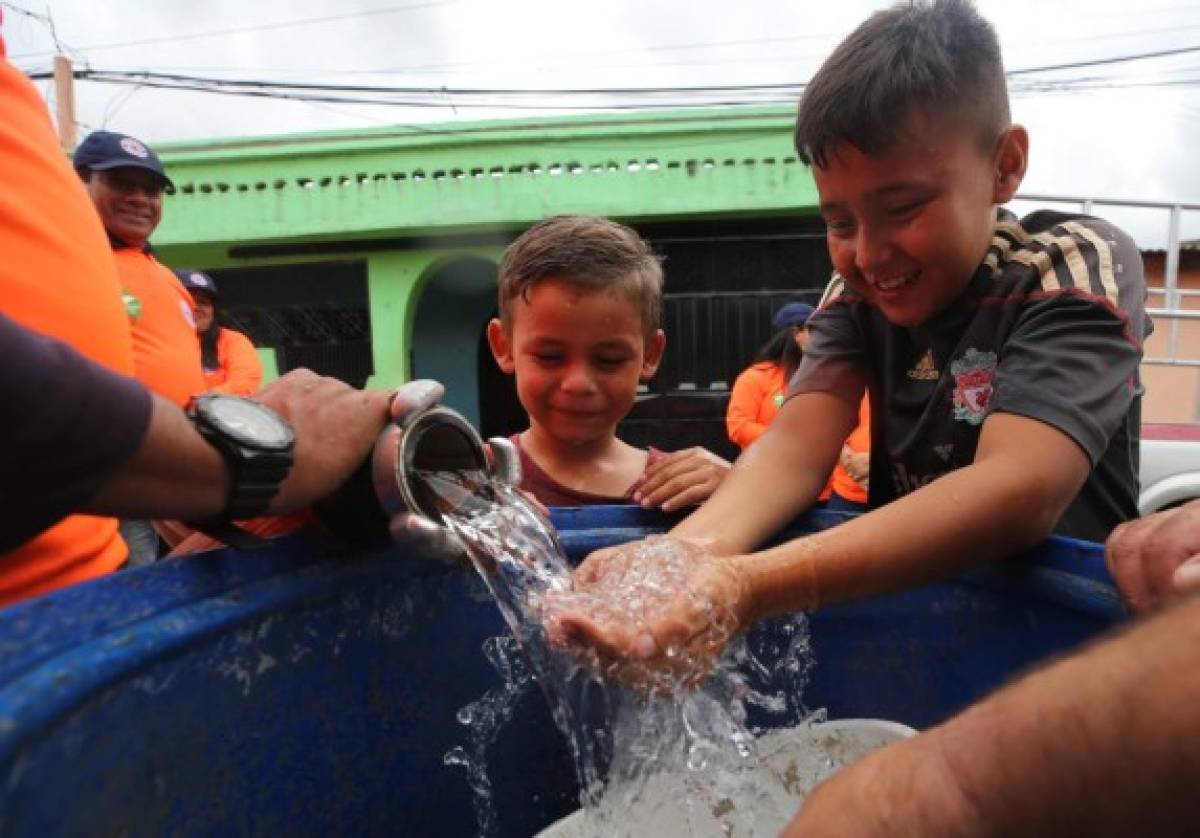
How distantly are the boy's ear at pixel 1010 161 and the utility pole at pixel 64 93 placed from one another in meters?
9.34

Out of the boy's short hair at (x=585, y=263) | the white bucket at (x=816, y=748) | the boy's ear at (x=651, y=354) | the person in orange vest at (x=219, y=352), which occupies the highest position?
the boy's short hair at (x=585, y=263)

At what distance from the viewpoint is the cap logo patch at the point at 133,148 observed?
2.70 metres

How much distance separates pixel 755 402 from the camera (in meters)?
3.29

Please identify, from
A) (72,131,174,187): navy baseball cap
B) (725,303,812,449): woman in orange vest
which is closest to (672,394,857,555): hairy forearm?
(725,303,812,449): woman in orange vest

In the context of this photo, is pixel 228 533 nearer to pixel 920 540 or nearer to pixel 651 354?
pixel 920 540

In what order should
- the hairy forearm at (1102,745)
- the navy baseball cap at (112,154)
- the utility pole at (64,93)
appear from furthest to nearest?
1. the utility pole at (64,93)
2. the navy baseball cap at (112,154)
3. the hairy forearm at (1102,745)

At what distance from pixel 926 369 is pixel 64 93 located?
9.66m

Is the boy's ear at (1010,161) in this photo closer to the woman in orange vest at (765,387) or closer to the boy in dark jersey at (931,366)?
the boy in dark jersey at (931,366)

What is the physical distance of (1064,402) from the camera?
2.81 feet

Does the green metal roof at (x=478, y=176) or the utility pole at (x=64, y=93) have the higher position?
the utility pole at (x=64, y=93)

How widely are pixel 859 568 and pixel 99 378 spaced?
2.27 feet

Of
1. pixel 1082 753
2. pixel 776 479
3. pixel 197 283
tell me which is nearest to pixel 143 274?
pixel 197 283

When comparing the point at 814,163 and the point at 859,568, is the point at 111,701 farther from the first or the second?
the point at 814,163

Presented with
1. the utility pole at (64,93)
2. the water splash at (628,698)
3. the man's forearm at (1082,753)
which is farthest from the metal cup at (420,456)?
the utility pole at (64,93)
